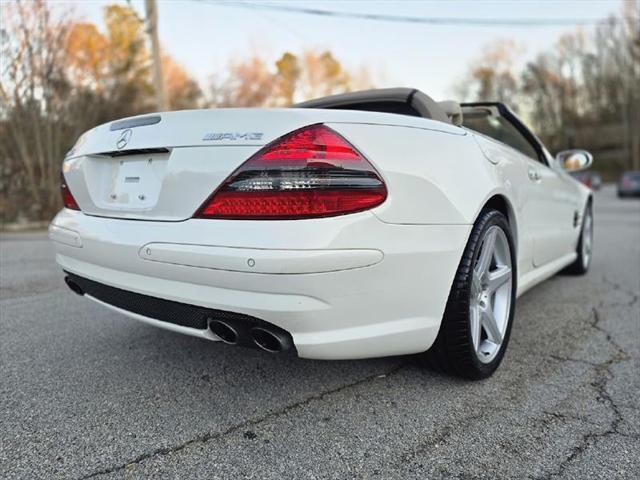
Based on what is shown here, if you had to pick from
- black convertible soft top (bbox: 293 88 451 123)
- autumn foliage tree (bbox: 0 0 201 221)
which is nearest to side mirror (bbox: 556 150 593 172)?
black convertible soft top (bbox: 293 88 451 123)

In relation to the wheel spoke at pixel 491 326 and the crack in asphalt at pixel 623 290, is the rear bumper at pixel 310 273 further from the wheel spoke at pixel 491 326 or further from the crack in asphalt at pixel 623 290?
the crack in asphalt at pixel 623 290

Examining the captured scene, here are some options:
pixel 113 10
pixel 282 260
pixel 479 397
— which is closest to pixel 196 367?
pixel 282 260

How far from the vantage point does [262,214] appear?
165cm

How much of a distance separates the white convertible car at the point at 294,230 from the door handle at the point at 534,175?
78 centimetres

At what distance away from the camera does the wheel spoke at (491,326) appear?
2314 mm

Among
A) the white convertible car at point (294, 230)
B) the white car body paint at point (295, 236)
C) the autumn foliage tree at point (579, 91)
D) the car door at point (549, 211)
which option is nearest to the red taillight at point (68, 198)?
the white convertible car at point (294, 230)

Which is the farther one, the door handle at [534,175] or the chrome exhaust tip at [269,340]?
the door handle at [534,175]

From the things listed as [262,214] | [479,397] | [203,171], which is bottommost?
[479,397]

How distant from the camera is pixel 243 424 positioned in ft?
6.10

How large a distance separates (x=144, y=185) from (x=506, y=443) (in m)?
1.64

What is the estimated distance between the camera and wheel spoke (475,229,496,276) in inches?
88.4

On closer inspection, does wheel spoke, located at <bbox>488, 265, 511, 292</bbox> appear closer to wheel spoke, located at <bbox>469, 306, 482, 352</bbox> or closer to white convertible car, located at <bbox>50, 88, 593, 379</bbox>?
white convertible car, located at <bbox>50, 88, 593, 379</bbox>

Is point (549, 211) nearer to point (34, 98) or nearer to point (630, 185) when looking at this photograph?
point (34, 98)

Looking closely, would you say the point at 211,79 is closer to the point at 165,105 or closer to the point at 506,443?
the point at 165,105
